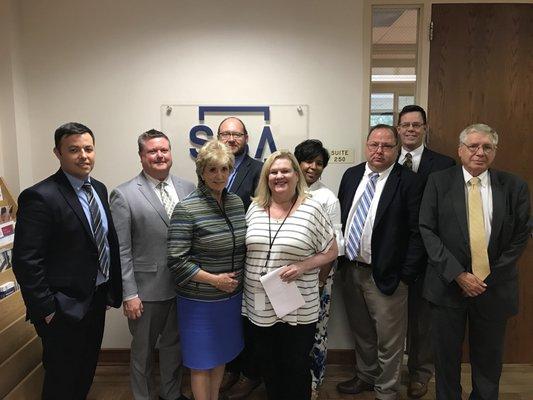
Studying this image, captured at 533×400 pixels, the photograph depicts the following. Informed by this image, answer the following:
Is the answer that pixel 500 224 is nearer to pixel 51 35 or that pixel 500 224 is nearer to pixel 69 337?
pixel 69 337

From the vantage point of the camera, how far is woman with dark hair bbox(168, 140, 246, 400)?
5.93 feet

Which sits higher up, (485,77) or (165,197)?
(485,77)

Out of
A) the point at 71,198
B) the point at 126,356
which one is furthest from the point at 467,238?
the point at 126,356

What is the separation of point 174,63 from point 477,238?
2.17 meters

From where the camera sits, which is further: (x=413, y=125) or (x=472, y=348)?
(x=413, y=125)

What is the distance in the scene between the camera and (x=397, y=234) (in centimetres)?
218

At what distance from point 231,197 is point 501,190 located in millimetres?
1395

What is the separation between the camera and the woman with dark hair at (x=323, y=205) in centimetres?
222

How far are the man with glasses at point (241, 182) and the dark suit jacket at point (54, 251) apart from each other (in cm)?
83

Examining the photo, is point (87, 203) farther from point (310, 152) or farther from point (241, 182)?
point (310, 152)

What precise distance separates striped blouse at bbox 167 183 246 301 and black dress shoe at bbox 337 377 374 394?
3.97 ft

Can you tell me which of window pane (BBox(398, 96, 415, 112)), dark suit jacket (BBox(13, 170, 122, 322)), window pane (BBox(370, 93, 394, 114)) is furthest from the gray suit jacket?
window pane (BBox(398, 96, 415, 112))

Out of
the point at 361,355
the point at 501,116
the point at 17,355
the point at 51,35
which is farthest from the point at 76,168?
the point at 501,116

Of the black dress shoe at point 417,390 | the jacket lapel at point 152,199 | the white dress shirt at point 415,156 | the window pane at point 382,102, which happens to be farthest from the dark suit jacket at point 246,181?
the black dress shoe at point 417,390
